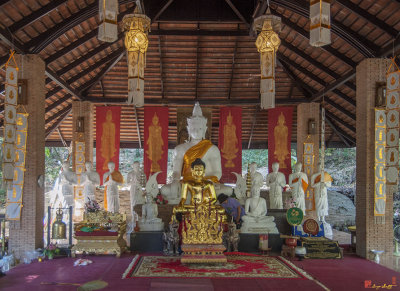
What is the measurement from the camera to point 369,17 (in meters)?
8.08

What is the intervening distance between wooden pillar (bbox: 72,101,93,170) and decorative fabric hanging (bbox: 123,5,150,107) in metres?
5.39

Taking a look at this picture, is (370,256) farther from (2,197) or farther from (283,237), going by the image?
(2,197)

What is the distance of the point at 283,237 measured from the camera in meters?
7.68

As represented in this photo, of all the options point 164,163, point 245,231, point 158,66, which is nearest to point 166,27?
point 158,66

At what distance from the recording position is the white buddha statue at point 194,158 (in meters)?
8.71

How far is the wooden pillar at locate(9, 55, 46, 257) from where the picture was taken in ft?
26.9

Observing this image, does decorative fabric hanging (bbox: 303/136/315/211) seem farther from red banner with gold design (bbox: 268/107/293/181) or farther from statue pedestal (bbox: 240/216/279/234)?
statue pedestal (bbox: 240/216/279/234)

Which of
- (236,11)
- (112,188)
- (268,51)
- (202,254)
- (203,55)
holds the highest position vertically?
(236,11)

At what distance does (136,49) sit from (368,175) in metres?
4.87

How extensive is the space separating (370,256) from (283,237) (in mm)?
1661

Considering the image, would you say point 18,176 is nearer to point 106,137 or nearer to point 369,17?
point 106,137

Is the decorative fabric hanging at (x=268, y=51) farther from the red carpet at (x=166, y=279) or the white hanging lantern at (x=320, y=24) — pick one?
the red carpet at (x=166, y=279)

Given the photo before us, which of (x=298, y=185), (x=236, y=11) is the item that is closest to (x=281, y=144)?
(x=298, y=185)

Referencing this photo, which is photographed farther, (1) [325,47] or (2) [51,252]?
(1) [325,47]
